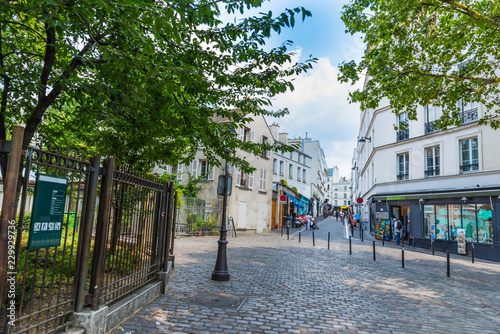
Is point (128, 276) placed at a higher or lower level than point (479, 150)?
lower

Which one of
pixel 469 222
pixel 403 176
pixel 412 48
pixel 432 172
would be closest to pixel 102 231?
pixel 412 48

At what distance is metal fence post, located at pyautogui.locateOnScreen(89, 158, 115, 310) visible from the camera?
12.6ft

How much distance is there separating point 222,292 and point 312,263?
5.18 m

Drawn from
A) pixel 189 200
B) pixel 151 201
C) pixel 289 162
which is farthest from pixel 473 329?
pixel 289 162

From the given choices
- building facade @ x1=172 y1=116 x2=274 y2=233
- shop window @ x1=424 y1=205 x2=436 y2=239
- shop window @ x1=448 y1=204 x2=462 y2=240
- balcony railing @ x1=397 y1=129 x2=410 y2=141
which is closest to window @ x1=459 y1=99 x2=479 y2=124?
balcony railing @ x1=397 y1=129 x2=410 y2=141

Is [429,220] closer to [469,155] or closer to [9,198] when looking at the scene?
[469,155]

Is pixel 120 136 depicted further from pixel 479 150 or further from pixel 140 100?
pixel 479 150

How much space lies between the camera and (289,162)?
37.1 metres

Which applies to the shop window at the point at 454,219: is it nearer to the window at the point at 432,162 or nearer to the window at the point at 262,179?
the window at the point at 432,162

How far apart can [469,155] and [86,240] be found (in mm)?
18464

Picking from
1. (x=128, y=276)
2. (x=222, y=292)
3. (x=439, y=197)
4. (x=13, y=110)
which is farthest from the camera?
(x=439, y=197)

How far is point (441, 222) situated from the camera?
17125 mm

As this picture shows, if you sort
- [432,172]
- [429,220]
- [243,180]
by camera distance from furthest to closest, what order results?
[243,180] < [432,172] < [429,220]

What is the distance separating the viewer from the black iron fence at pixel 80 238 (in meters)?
2.76
